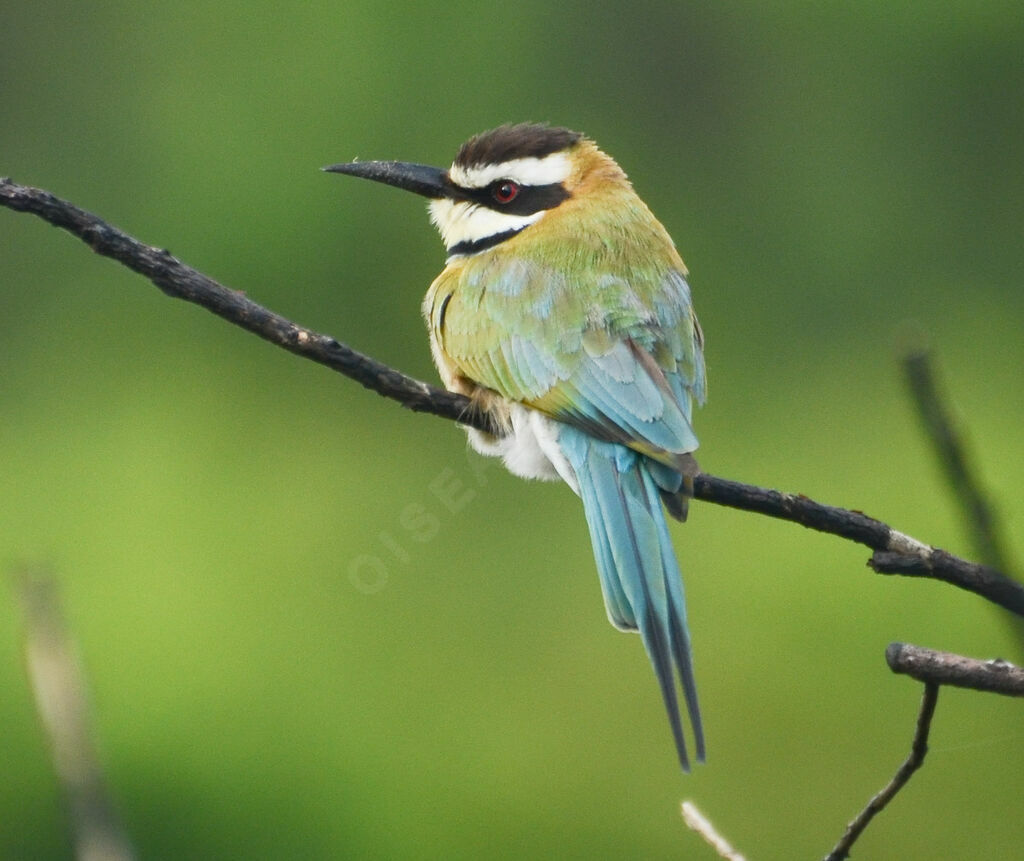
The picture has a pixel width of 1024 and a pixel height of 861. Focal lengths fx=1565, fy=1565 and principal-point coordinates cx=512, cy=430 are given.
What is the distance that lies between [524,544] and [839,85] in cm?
245

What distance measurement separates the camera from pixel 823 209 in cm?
520

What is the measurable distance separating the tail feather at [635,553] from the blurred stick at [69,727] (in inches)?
26.6

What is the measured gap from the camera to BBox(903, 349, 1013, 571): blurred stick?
2.65 ft

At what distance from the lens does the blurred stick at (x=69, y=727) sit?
2.69ft

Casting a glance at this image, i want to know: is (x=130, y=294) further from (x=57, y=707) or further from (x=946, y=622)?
(x=57, y=707)

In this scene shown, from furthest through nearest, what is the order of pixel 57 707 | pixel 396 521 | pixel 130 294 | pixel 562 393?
pixel 130 294, pixel 396 521, pixel 562 393, pixel 57 707

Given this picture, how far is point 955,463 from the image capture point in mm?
821

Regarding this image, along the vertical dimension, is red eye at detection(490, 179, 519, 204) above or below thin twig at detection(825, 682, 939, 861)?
above

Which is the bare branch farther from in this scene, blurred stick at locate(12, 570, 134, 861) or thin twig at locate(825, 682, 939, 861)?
blurred stick at locate(12, 570, 134, 861)

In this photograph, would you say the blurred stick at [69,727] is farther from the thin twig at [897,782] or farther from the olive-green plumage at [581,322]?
the olive-green plumage at [581,322]

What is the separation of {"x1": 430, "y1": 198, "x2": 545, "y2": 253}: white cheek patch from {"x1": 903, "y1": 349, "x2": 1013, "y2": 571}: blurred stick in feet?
→ 4.96

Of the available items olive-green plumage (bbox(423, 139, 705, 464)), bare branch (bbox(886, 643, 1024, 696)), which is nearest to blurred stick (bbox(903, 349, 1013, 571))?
bare branch (bbox(886, 643, 1024, 696))

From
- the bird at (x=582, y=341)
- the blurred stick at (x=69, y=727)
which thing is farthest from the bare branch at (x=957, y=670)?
the blurred stick at (x=69, y=727)

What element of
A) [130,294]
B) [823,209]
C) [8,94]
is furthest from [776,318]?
[8,94]
